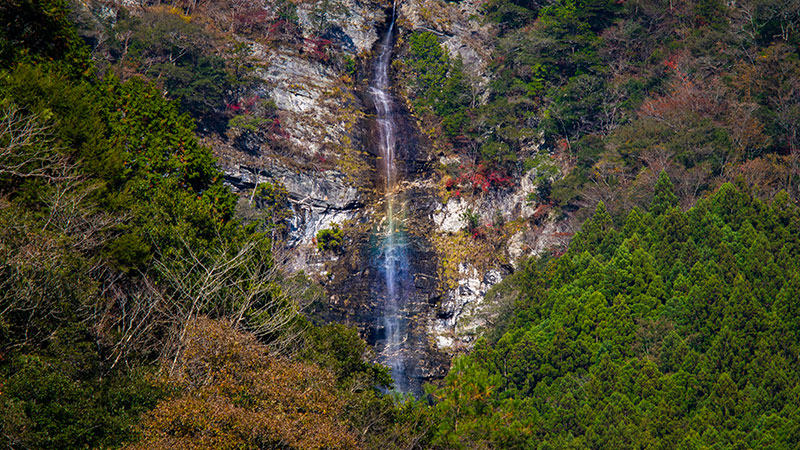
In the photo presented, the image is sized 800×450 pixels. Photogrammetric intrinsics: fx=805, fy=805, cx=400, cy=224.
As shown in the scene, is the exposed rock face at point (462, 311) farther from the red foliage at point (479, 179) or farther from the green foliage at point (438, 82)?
the green foliage at point (438, 82)

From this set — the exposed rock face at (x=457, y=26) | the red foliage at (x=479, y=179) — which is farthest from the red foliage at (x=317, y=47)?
the red foliage at (x=479, y=179)

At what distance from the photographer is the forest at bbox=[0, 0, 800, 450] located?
15.6m

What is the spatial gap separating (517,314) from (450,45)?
1030 inches

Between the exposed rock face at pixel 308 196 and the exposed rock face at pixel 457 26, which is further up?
the exposed rock face at pixel 457 26

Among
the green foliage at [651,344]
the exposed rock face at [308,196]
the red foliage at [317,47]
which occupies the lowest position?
the exposed rock face at [308,196]

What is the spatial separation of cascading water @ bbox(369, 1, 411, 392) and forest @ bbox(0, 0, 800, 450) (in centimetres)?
193

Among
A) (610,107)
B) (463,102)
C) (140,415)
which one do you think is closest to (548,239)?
(610,107)

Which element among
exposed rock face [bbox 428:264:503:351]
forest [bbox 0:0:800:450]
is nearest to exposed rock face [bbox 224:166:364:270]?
forest [bbox 0:0:800:450]

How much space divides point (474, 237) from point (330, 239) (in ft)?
25.2

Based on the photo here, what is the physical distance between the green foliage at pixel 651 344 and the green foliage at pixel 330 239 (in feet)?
39.5

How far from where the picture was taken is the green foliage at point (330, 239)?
42.7 m

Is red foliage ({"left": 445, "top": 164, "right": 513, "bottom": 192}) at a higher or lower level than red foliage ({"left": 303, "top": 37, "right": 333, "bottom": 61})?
lower

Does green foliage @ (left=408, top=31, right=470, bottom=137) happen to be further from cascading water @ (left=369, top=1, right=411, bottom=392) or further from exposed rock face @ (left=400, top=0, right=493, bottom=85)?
cascading water @ (left=369, top=1, right=411, bottom=392)

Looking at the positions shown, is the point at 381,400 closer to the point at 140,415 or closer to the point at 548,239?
the point at 140,415
